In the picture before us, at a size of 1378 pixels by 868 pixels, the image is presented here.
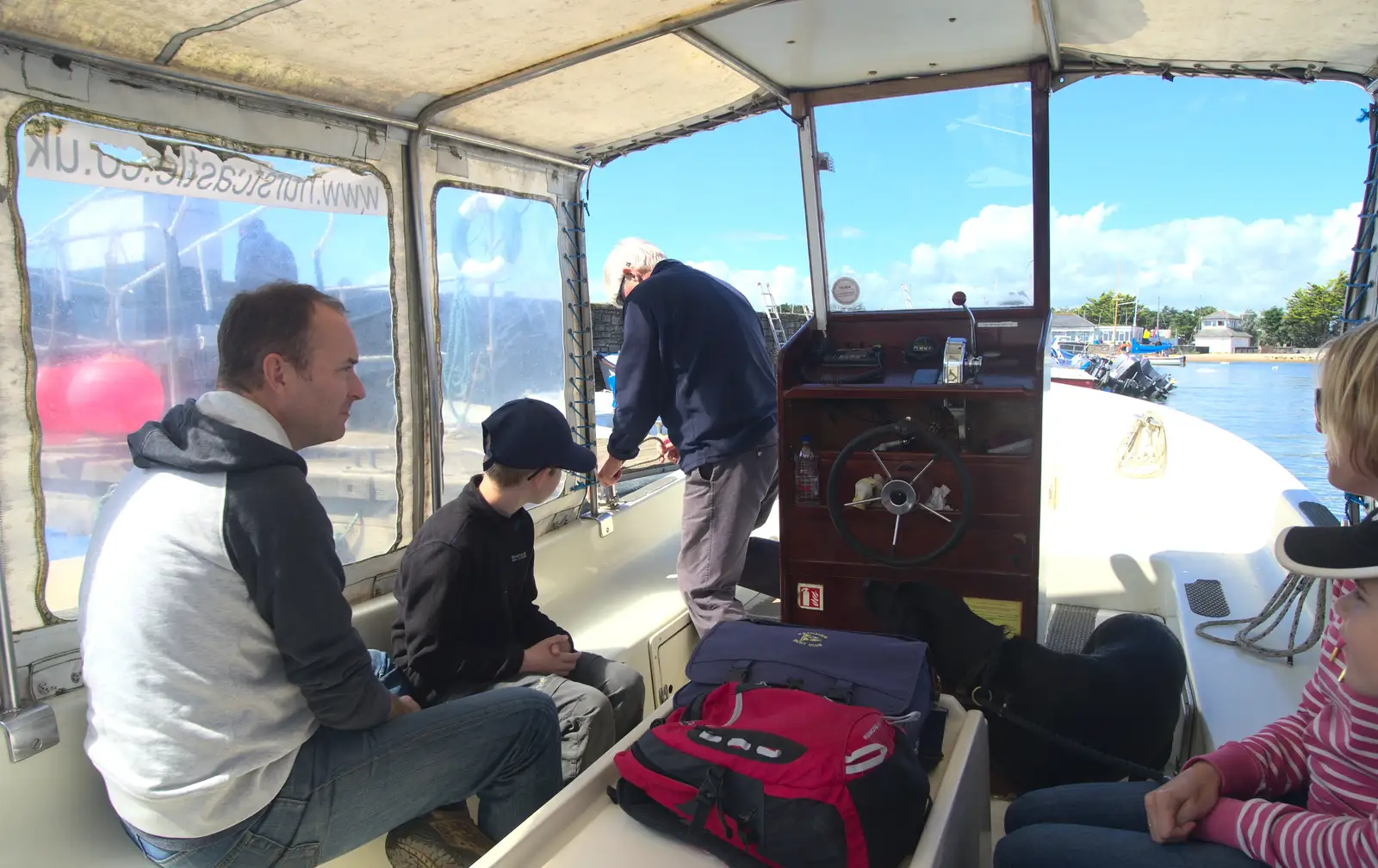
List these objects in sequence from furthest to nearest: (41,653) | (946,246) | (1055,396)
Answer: (1055,396) → (946,246) → (41,653)

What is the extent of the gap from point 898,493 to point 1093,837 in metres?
1.40

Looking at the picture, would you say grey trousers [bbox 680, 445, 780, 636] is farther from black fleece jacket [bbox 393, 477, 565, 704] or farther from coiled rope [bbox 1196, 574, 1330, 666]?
coiled rope [bbox 1196, 574, 1330, 666]

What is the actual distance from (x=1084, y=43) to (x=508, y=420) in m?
2.15

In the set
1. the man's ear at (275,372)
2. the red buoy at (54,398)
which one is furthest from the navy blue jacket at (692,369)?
the red buoy at (54,398)

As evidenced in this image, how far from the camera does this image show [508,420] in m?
2.30

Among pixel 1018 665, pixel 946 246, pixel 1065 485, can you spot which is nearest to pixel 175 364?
pixel 1018 665

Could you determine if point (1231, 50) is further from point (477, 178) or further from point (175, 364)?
point (175, 364)

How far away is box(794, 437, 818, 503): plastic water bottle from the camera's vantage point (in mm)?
2928

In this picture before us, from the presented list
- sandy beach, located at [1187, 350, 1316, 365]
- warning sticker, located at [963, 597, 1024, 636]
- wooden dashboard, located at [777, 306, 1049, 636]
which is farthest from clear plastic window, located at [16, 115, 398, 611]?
sandy beach, located at [1187, 350, 1316, 365]

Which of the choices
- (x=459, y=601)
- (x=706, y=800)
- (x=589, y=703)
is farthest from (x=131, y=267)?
(x=706, y=800)

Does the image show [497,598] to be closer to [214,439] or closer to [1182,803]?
[214,439]

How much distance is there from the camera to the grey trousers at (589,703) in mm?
2143

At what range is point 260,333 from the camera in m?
1.60

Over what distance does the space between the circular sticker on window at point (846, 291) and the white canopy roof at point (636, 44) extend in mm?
777
